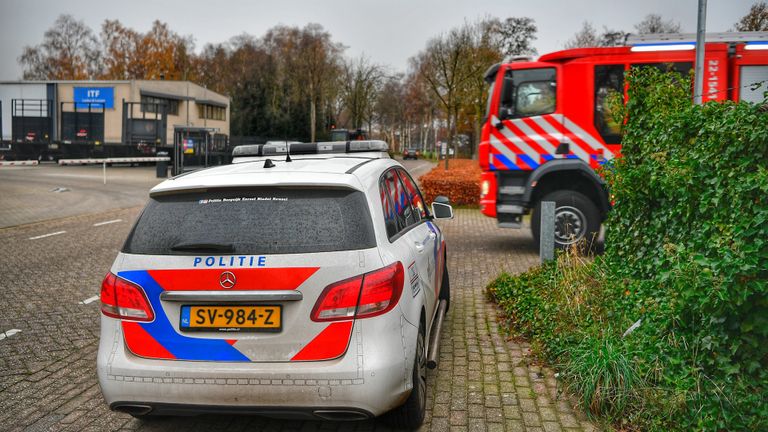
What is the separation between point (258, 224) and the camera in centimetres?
355

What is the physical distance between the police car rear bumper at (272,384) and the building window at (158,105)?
41799mm

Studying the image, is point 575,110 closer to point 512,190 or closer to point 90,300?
point 512,190

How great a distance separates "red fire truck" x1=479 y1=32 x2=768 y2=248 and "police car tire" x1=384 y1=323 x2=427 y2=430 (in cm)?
642

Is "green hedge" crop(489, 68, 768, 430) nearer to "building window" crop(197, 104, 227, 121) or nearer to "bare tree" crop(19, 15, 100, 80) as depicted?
"building window" crop(197, 104, 227, 121)

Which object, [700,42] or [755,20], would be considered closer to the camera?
[700,42]

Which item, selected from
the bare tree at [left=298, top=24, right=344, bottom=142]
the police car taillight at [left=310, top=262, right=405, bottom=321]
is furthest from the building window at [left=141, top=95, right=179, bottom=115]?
the police car taillight at [left=310, top=262, right=405, bottom=321]

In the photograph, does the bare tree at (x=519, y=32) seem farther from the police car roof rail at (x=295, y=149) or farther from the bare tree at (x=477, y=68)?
the police car roof rail at (x=295, y=149)

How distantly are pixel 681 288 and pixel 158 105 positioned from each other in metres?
42.8

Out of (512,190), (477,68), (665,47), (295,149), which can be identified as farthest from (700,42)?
(477,68)

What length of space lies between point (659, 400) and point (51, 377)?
3992 millimetres

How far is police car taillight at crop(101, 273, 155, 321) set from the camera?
3.51 metres

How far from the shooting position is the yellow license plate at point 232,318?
3414 mm

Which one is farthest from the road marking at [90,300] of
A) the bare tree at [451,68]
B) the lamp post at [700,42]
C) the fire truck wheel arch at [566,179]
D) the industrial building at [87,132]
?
the industrial building at [87,132]

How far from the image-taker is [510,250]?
36.7 ft
